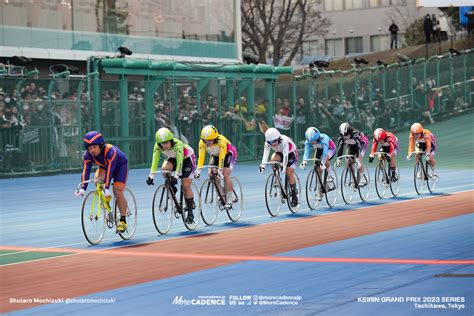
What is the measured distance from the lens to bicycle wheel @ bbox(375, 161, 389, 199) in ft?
79.5

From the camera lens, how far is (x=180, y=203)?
17797 mm

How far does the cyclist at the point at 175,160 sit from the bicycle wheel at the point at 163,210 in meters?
0.16

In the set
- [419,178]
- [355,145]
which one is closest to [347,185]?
[355,145]

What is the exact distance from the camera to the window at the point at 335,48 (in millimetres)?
101688

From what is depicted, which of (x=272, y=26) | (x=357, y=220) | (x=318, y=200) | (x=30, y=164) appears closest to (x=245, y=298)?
(x=357, y=220)

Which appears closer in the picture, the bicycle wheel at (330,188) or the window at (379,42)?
the bicycle wheel at (330,188)

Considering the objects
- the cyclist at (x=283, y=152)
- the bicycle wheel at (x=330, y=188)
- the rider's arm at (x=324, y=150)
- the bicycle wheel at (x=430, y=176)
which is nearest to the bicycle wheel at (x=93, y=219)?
the cyclist at (x=283, y=152)

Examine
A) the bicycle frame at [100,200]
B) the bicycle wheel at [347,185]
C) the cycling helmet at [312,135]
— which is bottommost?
the bicycle wheel at [347,185]

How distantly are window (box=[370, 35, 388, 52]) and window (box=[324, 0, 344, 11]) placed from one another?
15.9 feet

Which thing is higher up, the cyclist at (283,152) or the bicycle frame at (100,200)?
the cyclist at (283,152)

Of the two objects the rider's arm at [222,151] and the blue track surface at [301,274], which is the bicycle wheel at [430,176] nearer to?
the blue track surface at [301,274]

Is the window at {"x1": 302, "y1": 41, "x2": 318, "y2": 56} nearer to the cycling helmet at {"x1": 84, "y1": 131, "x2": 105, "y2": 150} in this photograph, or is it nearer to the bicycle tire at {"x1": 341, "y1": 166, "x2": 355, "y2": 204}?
the bicycle tire at {"x1": 341, "y1": 166, "x2": 355, "y2": 204}

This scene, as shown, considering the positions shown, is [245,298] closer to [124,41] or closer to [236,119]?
[236,119]

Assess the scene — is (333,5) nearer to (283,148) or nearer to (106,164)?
(283,148)
